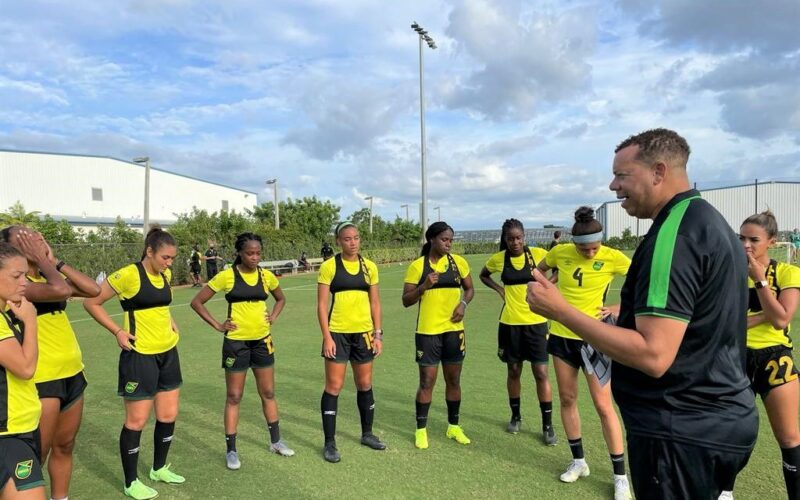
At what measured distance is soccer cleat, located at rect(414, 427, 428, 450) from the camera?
5.21 metres

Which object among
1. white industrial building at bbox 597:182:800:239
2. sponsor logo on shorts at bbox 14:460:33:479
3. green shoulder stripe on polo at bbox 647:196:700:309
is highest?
→ white industrial building at bbox 597:182:800:239

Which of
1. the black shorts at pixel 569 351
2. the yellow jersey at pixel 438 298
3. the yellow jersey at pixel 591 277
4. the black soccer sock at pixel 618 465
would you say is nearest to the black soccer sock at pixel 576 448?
the black soccer sock at pixel 618 465

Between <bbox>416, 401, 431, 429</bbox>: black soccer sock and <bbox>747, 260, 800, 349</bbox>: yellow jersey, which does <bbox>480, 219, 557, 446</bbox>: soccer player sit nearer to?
<bbox>416, 401, 431, 429</bbox>: black soccer sock

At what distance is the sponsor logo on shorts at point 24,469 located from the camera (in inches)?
103

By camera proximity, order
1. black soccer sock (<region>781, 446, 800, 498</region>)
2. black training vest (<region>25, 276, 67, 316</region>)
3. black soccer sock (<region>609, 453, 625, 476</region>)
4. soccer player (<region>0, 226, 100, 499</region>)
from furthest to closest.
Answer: black soccer sock (<region>609, 453, 625, 476</region>), black training vest (<region>25, 276, 67, 316</region>), black soccer sock (<region>781, 446, 800, 498</region>), soccer player (<region>0, 226, 100, 499</region>)

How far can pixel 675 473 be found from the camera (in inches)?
78.2

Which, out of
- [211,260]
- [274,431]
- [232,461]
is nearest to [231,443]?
[232,461]

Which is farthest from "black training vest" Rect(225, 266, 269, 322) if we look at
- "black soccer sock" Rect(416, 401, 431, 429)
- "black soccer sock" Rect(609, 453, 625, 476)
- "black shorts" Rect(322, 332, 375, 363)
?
"black soccer sock" Rect(609, 453, 625, 476)

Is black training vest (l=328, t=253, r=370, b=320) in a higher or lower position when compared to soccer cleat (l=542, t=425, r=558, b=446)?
higher

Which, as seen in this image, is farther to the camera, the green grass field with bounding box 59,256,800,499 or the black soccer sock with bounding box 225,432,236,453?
the black soccer sock with bounding box 225,432,236,453

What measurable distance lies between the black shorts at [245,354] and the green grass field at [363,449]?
2.87 ft

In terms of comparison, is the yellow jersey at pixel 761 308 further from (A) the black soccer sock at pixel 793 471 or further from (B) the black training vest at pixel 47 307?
Result: (B) the black training vest at pixel 47 307

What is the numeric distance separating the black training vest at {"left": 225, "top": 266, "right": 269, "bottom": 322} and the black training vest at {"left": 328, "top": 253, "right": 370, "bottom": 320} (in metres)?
0.74

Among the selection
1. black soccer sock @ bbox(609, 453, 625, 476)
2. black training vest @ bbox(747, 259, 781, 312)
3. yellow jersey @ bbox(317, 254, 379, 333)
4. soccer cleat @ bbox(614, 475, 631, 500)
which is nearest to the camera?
black training vest @ bbox(747, 259, 781, 312)
